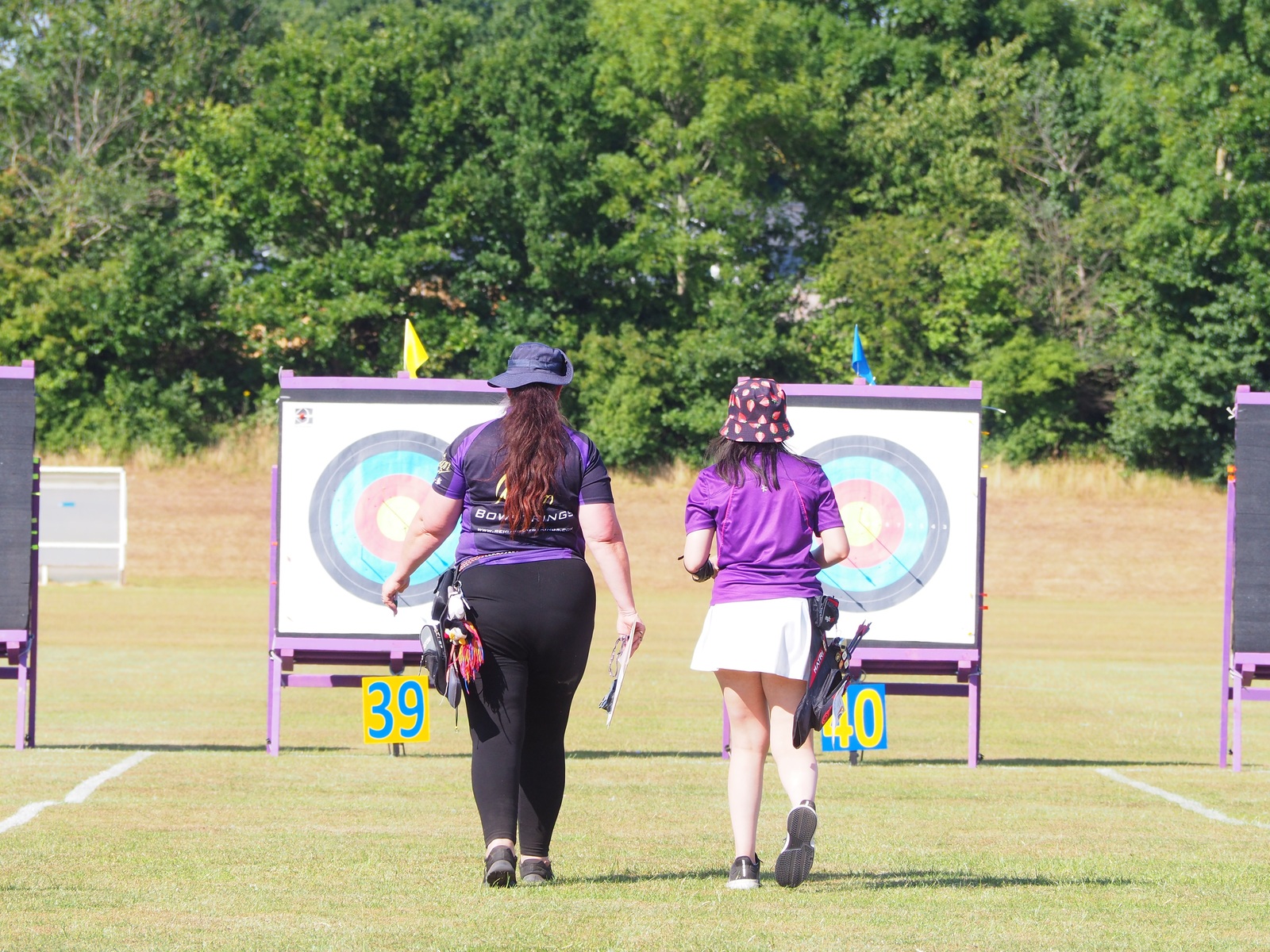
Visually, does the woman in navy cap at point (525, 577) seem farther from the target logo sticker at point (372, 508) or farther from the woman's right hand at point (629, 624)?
the target logo sticker at point (372, 508)

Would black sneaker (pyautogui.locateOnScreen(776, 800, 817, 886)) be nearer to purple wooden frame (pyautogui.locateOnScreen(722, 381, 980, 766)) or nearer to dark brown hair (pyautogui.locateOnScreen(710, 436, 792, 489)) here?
dark brown hair (pyautogui.locateOnScreen(710, 436, 792, 489))

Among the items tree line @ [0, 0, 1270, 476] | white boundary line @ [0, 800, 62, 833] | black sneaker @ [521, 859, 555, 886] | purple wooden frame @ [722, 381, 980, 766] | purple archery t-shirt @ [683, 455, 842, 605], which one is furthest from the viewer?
tree line @ [0, 0, 1270, 476]

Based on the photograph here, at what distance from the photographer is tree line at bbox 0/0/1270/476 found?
41938mm

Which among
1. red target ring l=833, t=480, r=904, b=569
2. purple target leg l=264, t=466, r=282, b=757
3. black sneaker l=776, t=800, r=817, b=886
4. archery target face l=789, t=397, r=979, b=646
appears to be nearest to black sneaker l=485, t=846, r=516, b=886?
black sneaker l=776, t=800, r=817, b=886

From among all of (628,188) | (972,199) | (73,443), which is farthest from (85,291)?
(972,199)

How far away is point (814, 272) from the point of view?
45.7 metres

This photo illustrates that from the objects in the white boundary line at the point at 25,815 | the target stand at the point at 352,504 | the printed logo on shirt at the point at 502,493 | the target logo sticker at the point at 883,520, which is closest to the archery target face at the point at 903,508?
the target logo sticker at the point at 883,520

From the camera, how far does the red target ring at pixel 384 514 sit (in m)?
11.5

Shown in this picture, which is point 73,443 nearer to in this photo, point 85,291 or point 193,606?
point 85,291

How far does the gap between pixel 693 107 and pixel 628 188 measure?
3.38m

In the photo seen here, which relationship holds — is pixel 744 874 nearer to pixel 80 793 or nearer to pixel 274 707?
pixel 80 793

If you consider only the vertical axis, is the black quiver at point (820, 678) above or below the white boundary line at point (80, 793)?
above

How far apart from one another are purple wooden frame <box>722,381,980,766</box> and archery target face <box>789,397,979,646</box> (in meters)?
A: 0.08

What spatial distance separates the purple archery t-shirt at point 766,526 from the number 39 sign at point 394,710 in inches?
201
